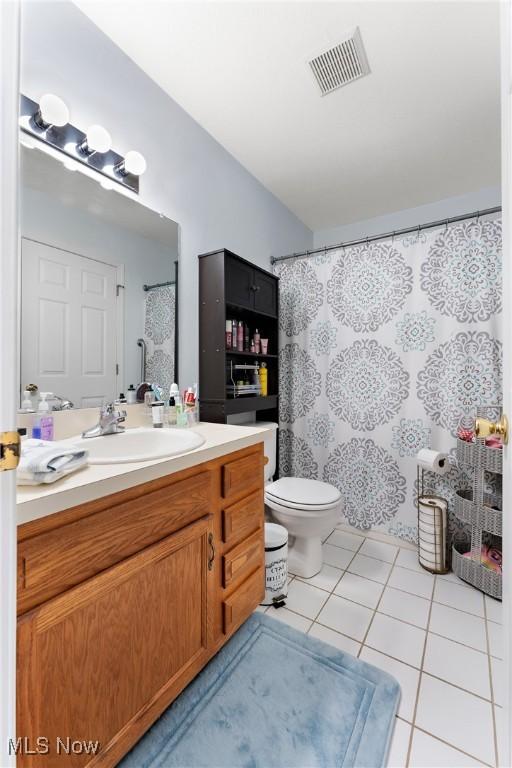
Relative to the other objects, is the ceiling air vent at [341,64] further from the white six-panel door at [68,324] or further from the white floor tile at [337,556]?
the white floor tile at [337,556]

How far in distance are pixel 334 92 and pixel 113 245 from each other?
1.29 m

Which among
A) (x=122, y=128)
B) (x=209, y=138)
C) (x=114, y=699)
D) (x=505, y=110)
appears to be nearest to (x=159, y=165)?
(x=122, y=128)

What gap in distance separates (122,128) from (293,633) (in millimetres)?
2184

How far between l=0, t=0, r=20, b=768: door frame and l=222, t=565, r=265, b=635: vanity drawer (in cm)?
81

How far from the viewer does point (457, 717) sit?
1026mm

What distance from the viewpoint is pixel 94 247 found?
1292 mm

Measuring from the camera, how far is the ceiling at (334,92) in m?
1.27

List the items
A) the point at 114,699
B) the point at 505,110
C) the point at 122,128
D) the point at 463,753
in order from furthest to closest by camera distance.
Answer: the point at 122,128
the point at 463,753
the point at 114,699
the point at 505,110

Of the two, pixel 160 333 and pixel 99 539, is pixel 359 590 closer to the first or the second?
pixel 99 539

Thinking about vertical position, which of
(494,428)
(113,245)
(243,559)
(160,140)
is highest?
(160,140)

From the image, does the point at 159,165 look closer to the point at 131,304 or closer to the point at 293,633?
the point at 131,304

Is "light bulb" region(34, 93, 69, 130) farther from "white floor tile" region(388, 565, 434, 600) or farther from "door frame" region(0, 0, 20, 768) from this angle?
"white floor tile" region(388, 565, 434, 600)

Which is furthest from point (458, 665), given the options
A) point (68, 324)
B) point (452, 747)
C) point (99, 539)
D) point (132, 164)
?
point (132, 164)

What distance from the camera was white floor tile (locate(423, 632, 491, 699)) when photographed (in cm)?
114
